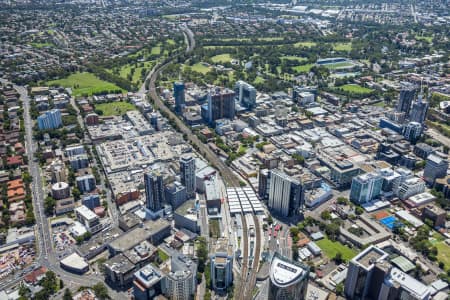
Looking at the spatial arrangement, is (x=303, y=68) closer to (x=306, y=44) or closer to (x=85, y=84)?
(x=306, y=44)

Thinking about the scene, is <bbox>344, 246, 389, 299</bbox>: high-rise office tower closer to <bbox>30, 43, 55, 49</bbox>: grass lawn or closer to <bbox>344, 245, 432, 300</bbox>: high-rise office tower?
<bbox>344, 245, 432, 300</bbox>: high-rise office tower

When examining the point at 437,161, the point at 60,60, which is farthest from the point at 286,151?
the point at 60,60

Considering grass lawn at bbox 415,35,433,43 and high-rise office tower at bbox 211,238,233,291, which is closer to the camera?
high-rise office tower at bbox 211,238,233,291

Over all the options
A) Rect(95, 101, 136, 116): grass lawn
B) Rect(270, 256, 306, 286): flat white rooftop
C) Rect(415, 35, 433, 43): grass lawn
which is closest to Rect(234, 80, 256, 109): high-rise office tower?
Rect(95, 101, 136, 116): grass lawn

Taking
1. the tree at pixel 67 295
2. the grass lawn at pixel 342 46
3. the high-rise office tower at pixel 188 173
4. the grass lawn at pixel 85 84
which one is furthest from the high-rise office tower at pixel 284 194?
the grass lawn at pixel 342 46

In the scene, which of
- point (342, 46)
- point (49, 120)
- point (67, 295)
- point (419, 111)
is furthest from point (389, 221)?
point (342, 46)
